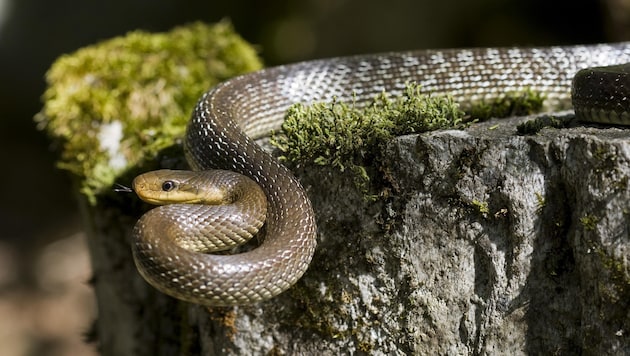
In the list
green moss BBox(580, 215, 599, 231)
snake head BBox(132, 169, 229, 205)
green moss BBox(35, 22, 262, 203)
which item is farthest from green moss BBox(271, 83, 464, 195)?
green moss BBox(35, 22, 262, 203)

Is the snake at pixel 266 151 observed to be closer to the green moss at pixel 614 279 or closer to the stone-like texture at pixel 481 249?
the stone-like texture at pixel 481 249

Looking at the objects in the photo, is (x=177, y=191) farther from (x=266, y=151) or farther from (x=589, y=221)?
(x=589, y=221)

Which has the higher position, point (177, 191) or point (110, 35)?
point (177, 191)

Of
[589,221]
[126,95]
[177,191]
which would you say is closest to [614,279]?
[589,221]

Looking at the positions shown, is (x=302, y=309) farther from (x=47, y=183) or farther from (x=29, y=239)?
(x=47, y=183)

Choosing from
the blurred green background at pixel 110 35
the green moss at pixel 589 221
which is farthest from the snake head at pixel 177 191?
A: the blurred green background at pixel 110 35

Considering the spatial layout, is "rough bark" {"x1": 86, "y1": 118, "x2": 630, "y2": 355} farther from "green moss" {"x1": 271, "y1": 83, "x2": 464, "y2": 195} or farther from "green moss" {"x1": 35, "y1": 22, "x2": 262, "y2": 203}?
"green moss" {"x1": 35, "y1": 22, "x2": 262, "y2": 203}

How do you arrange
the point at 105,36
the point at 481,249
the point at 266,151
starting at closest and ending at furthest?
1. the point at 481,249
2. the point at 266,151
3. the point at 105,36
